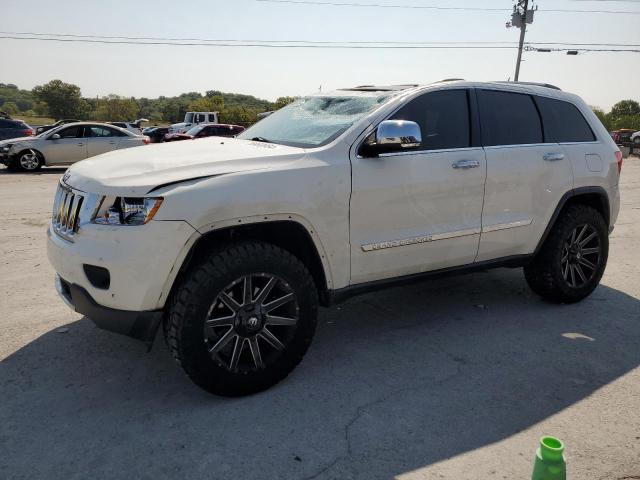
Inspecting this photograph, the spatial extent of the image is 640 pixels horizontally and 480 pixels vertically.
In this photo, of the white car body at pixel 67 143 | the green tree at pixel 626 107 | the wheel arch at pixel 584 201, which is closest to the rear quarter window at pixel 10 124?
the white car body at pixel 67 143

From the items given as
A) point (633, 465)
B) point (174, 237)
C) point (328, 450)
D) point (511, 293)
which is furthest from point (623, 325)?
point (174, 237)

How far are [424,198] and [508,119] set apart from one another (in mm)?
1206

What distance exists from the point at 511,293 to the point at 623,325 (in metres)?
1.00

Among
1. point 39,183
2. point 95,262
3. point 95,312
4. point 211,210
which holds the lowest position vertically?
point 39,183

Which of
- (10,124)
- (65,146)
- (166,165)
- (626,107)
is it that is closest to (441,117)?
(166,165)

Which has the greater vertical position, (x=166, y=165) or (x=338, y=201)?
(x=166, y=165)

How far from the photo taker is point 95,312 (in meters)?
2.86

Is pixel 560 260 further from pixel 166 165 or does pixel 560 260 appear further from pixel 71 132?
pixel 71 132

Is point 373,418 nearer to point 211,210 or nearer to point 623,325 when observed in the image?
point 211,210

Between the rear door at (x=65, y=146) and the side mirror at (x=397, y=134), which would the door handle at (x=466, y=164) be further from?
the rear door at (x=65, y=146)

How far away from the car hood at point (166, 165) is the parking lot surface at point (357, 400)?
1206mm

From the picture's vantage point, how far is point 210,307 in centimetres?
288

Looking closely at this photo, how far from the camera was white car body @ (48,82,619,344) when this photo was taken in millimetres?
2762

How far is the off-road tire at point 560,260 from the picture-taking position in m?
4.49
